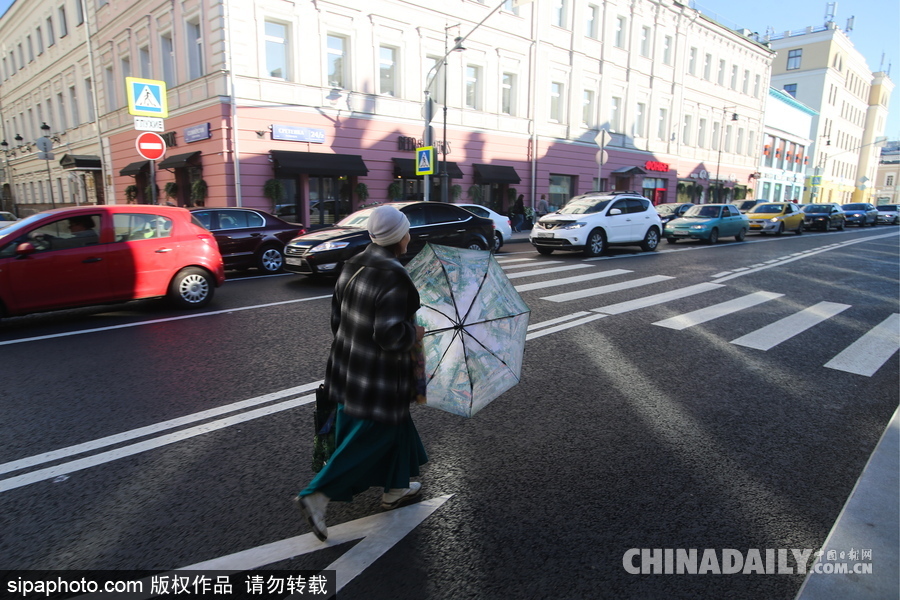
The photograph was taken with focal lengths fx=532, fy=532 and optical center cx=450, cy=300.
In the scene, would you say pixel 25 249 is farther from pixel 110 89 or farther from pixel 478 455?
pixel 110 89

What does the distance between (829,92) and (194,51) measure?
230ft

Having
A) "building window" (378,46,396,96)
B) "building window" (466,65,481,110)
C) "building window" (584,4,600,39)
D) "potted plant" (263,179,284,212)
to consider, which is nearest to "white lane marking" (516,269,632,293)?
"potted plant" (263,179,284,212)

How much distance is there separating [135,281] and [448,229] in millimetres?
6708

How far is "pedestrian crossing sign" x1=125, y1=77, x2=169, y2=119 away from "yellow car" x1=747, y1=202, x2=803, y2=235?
25238mm

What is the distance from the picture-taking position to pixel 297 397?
4484 mm

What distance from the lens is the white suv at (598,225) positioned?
48.4 feet

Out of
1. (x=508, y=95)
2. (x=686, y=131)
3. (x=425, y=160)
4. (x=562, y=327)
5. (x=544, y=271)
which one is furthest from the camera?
(x=686, y=131)

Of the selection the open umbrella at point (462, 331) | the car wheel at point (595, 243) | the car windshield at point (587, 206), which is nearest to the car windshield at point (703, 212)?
the car windshield at point (587, 206)

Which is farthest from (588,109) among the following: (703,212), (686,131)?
(703,212)

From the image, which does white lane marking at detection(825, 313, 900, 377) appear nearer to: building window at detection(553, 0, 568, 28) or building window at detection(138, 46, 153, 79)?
building window at detection(138, 46, 153, 79)

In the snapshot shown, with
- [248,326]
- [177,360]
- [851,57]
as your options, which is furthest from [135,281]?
[851,57]

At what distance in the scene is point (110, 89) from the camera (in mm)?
25016

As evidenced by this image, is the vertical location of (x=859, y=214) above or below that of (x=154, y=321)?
above

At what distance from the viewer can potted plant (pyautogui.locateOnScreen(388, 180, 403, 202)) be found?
70.8 feet
